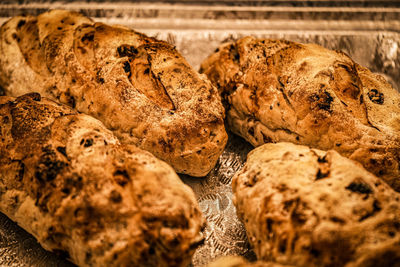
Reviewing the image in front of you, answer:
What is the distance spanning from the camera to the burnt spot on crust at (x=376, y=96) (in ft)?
6.48

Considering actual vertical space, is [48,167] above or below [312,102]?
below

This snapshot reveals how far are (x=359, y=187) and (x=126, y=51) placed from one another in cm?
134

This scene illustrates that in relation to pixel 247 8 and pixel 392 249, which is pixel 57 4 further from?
pixel 392 249

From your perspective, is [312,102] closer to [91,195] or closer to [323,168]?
[323,168]

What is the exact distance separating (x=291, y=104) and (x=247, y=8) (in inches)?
63.9

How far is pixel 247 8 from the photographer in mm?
3242

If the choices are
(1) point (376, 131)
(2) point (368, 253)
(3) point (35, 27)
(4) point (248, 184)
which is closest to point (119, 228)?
(4) point (248, 184)

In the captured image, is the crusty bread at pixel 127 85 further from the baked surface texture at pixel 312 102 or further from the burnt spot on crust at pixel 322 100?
the burnt spot on crust at pixel 322 100

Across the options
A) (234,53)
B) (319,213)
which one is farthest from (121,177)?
(234,53)

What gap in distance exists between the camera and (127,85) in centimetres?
194

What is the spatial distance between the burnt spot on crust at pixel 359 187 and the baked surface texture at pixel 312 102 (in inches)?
13.4

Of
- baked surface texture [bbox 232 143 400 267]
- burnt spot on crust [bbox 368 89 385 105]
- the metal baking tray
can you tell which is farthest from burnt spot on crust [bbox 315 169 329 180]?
the metal baking tray

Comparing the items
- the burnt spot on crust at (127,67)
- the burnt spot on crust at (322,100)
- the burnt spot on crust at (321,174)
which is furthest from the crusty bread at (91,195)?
the burnt spot on crust at (322,100)

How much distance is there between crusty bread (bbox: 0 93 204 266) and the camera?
1448mm
